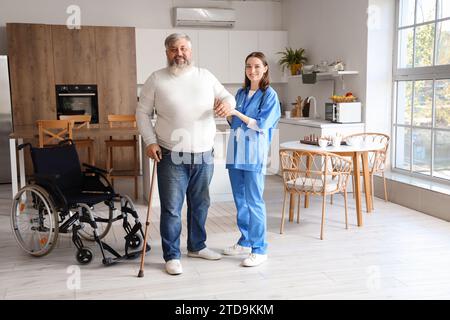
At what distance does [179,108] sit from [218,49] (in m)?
4.58

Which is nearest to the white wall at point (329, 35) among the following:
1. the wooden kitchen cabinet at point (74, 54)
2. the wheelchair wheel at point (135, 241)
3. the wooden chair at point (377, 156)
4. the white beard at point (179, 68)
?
the wooden chair at point (377, 156)

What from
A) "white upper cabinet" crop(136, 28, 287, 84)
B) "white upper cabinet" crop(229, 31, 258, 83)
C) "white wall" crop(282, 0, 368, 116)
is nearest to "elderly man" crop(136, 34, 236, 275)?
"white wall" crop(282, 0, 368, 116)

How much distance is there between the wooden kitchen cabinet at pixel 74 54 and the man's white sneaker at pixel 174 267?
4.24 meters

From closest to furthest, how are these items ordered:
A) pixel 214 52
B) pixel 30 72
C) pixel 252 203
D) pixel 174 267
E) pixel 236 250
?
pixel 174 267, pixel 252 203, pixel 236 250, pixel 30 72, pixel 214 52

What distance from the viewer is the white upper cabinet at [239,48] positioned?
7652 mm

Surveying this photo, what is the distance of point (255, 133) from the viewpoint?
3.38m

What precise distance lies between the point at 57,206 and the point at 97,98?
147 inches

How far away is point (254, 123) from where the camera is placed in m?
3.33

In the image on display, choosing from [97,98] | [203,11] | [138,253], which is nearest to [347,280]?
[138,253]

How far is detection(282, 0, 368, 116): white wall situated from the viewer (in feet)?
19.0

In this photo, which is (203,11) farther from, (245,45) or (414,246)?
(414,246)

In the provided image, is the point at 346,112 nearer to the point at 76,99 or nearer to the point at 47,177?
the point at 47,177

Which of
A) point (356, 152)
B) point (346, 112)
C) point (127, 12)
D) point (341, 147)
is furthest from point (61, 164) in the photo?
point (127, 12)

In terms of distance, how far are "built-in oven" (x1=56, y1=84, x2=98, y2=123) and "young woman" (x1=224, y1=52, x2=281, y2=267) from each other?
3959mm
